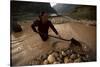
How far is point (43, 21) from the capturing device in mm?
2025

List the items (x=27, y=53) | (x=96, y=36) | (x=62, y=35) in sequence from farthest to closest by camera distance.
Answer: (x=96, y=36), (x=62, y=35), (x=27, y=53)

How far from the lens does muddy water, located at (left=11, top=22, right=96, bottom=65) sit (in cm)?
191

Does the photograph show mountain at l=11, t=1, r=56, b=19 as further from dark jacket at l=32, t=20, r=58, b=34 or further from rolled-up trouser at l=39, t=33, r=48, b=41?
rolled-up trouser at l=39, t=33, r=48, b=41

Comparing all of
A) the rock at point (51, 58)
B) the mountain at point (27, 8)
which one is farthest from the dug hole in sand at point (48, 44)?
the mountain at point (27, 8)

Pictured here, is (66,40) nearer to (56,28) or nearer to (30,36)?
(56,28)

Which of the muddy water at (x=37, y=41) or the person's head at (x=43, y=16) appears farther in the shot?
the person's head at (x=43, y=16)

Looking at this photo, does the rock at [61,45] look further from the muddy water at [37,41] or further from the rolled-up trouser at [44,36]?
the rolled-up trouser at [44,36]

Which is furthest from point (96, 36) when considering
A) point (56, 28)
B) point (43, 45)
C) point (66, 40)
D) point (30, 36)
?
point (30, 36)

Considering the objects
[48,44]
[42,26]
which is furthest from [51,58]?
[42,26]

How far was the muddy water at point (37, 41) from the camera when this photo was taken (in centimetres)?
191

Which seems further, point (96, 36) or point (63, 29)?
point (96, 36)

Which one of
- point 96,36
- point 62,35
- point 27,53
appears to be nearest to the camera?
point 27,53

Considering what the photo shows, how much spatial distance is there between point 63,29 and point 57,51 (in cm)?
30

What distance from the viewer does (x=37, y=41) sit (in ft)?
6.54
